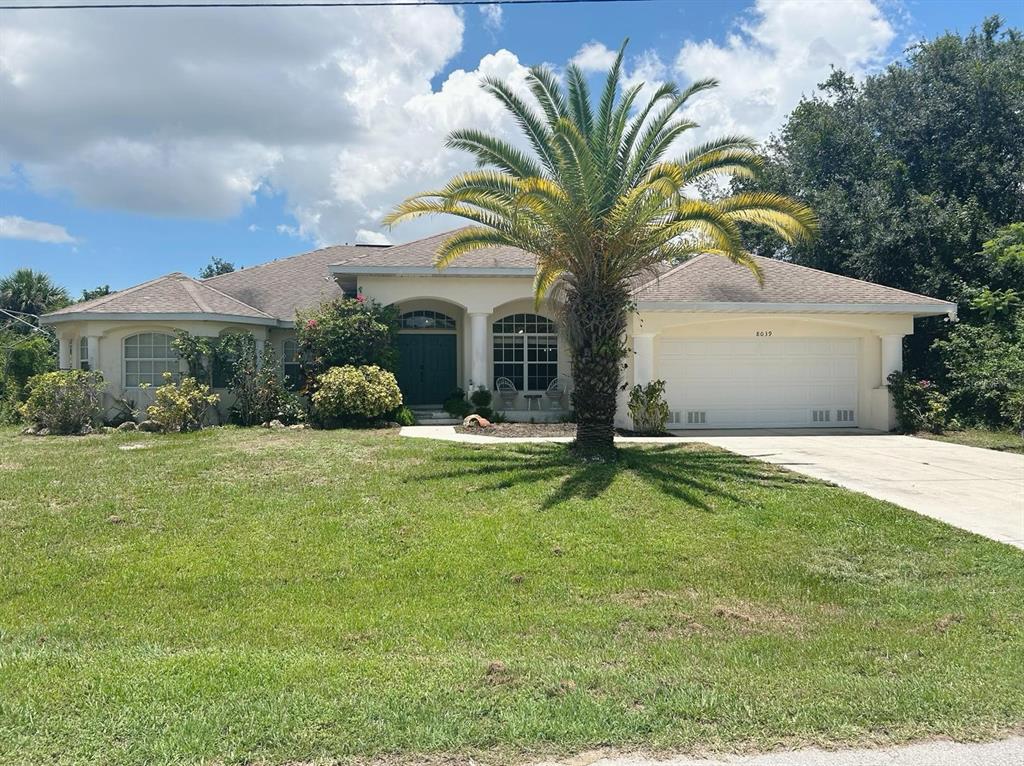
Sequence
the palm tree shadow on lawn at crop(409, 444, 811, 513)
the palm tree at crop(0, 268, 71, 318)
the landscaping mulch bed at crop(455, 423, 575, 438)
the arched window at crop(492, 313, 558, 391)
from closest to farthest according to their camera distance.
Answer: the palm tree shadow on lawn at crop(409, 444, 811, 513)
the landscaping mulch bed at crop(455, 423, 575, 438)
the arched window at crop(492, 313, 558, 391)
the palm tree at crop(0, 268, 71, 318)

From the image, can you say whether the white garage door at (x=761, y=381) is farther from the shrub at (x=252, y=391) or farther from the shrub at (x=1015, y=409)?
the shrub at (x=252, y=391)

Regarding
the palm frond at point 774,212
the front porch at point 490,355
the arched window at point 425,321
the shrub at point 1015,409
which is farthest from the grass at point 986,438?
the arched window at point 425,321

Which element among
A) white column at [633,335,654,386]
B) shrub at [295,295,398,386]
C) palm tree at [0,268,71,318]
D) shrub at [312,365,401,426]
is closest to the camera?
shrub at [312,365,401,426]

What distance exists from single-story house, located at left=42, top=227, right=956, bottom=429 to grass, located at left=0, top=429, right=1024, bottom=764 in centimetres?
696

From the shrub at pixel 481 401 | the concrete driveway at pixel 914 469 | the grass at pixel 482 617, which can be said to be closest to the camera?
the grass at pixel 482 617

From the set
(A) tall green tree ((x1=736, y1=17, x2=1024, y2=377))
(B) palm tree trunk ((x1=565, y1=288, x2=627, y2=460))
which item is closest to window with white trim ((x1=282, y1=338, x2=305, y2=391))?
(B) palm tree trunk ((x1=565, y1=288, x2=627, y2=460))

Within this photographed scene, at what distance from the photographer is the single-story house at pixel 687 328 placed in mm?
16891

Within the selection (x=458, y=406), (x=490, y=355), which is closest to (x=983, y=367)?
(x=490, y=355)

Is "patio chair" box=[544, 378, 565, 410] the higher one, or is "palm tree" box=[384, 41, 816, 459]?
"palm tree" box=[384, 41, 816, 459]

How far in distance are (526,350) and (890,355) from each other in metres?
9.38

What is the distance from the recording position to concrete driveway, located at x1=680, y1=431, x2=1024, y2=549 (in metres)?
8.66

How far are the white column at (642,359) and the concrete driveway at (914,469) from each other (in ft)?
5.17

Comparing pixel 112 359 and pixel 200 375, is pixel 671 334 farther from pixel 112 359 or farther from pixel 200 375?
pixel 112 359

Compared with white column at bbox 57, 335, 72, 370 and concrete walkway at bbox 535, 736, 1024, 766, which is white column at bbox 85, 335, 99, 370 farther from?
concrete walkway at bbox 535, 736, 1024, 766
